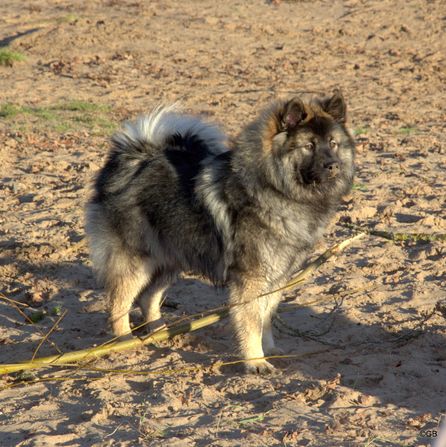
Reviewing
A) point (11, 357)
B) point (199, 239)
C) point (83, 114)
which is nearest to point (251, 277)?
point (199, 239)

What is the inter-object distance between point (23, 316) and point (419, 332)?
111 inches

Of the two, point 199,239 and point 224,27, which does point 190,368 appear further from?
point 224,27

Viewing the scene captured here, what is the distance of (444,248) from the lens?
6.86 meters

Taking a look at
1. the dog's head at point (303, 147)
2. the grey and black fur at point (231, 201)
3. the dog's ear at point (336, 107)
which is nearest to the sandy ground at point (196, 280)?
the grey and black fur at point (231, 201)

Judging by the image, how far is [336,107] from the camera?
5.38 meters

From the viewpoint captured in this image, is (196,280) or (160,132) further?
(196,280)

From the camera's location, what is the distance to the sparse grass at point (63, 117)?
10.9m

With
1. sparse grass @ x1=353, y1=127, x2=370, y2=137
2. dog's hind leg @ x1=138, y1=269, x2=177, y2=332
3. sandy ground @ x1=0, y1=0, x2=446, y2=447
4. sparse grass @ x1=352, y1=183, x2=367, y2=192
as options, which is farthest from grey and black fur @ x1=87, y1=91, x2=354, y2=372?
sparse grass @ x1=353, y1=127, x2=370, y2=137

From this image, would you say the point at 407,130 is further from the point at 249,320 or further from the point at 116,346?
the point at 116,346

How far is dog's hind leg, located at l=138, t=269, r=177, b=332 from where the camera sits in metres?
6.04

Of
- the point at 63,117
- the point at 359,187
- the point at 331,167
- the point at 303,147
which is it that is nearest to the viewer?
the point at 331,167

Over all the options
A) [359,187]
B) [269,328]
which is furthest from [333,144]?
[359,187]

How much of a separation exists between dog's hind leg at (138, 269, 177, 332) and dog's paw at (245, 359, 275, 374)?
3.14 ft

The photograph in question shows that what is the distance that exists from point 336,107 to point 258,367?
1705 millimetres
